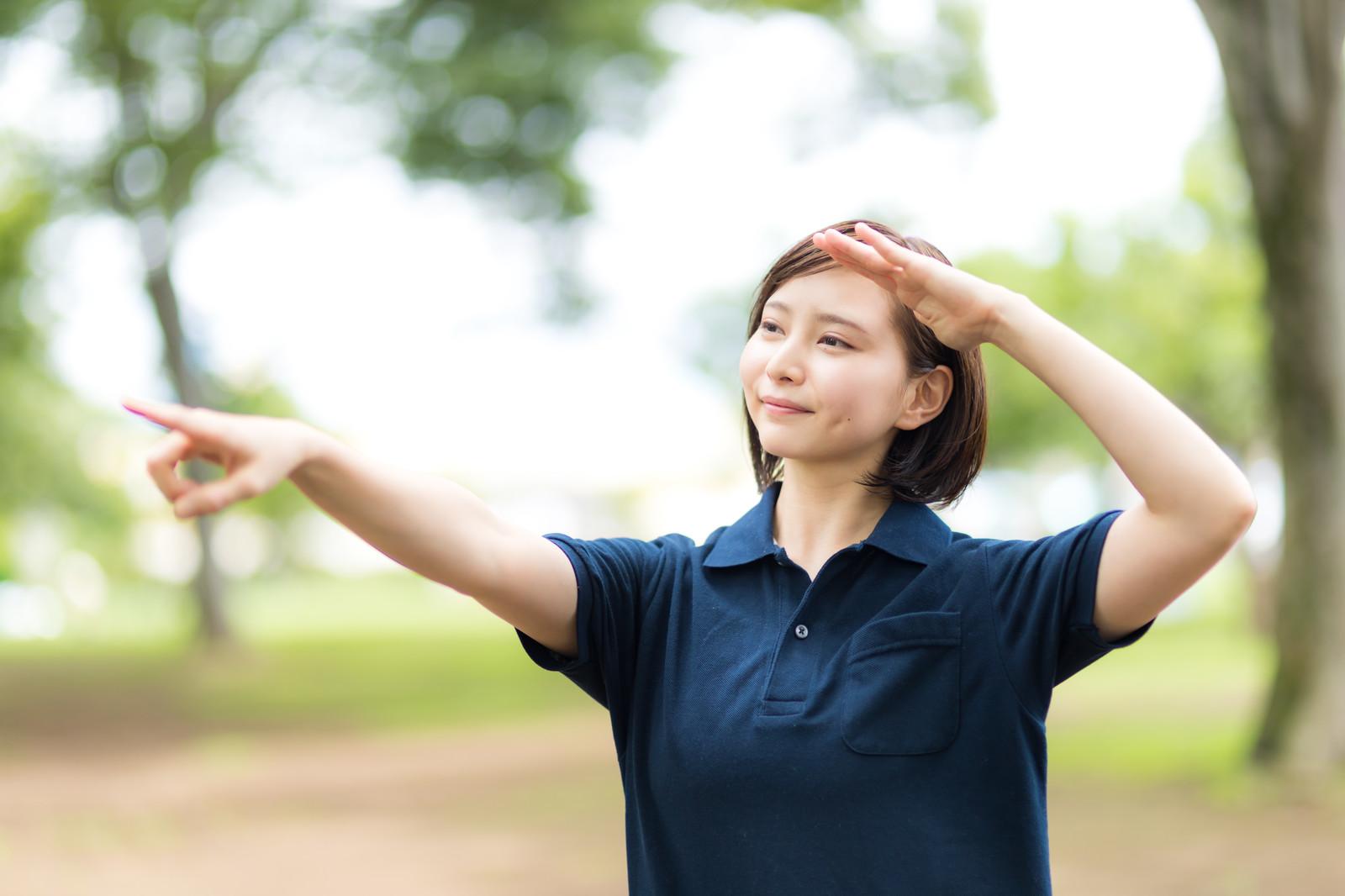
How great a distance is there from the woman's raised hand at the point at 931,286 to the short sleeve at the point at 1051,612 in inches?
11.7

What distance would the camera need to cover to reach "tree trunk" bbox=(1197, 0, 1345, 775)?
24.7 feet

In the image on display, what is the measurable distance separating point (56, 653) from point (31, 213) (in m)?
7.33

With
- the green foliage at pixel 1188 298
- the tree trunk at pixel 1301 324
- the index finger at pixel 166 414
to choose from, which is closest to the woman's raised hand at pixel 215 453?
the index finger at pixel 166 414

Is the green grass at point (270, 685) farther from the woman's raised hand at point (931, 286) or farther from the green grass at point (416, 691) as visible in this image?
the woman's raised hand at point (931, 286)

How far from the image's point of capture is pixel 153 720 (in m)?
14.6

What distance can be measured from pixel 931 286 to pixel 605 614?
65cm

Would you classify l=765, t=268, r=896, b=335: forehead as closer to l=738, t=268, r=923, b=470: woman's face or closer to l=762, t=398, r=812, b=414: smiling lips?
l=738, t=268, r=923, b=470: woman's face

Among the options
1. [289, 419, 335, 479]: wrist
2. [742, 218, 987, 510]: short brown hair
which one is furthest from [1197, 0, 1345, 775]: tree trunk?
[289, 419, 335, 479]: wrist

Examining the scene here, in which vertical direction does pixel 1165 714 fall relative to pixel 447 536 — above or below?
below

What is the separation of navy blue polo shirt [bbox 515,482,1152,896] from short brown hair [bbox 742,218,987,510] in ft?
0.32

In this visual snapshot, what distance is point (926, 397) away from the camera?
2.08 meters

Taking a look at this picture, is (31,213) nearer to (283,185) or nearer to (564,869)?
(283,185)

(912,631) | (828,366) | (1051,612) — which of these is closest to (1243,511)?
(1051,612)

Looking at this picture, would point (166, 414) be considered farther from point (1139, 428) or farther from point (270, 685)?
point (270, 685)
